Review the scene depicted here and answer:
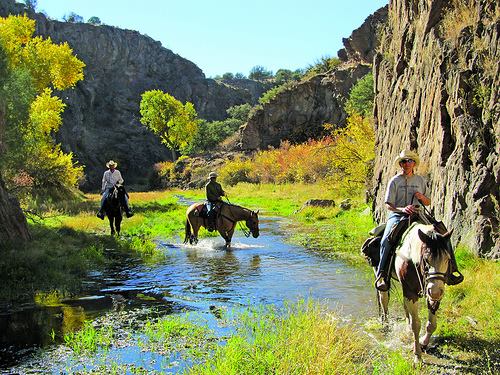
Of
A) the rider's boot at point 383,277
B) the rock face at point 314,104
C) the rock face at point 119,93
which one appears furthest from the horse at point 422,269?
the rock face at point 119,93

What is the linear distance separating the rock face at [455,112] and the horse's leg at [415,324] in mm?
4287

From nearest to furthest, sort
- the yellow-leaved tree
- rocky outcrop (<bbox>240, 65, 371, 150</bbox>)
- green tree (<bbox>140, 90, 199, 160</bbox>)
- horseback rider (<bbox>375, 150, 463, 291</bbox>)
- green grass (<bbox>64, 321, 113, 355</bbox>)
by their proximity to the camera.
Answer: green grass (<bbox>64, 321, 113, 355</bbox>) → horseback rider (<bbox>375, 150, 463, 291</bbox>) → the yellow-leaved tree → rocky outcrop (<bbox>240, 65, 371, 150</bbox>) → green tree (<bbox>140, 90, 199, 160</bbox>)

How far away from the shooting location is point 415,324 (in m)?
7.14

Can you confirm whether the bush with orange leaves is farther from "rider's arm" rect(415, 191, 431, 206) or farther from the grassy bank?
"rider's arm" rect(415, 191, 431, 206)

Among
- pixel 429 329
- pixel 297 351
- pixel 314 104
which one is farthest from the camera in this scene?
pixel 314 104

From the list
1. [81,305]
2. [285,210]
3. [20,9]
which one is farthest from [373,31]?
[81,305]

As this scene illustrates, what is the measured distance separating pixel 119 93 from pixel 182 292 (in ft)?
350

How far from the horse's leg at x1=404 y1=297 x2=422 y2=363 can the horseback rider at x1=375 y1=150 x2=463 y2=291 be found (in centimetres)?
71

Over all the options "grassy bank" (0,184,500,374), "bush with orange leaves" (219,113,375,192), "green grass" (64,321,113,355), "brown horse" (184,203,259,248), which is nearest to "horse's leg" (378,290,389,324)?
"grassy bank" (0,184,500,374)

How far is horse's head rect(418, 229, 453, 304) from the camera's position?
6.39 metres

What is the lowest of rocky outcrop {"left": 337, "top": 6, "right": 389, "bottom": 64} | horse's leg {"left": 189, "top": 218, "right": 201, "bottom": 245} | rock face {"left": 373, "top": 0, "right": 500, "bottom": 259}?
horse's leg {"left": 189, "top": 218, "right": 201, "bottom": 245}

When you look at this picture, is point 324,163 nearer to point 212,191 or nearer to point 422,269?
point 212,191

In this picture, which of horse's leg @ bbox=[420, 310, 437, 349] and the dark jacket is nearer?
horse's leg @ bbox=[420, 310, 437, 349]

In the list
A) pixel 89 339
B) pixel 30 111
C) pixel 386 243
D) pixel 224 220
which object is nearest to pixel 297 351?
pixel 386 243
